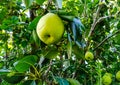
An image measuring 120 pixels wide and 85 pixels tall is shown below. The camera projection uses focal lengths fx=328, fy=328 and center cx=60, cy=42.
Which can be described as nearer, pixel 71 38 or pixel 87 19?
pixel 71 38

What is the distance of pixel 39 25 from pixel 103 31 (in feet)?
4.37

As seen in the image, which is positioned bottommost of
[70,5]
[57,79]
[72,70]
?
[72,70]

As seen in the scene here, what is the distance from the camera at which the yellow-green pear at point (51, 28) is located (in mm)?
1143

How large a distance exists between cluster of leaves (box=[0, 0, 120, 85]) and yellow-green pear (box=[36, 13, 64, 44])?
47 mm

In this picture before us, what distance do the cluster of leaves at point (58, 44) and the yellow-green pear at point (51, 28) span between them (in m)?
0.05

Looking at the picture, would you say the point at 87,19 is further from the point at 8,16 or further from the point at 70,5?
the point at 8,16

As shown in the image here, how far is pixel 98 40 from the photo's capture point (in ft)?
8.06

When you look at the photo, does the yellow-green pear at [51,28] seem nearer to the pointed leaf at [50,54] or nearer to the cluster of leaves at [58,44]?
the cluster of leaves at [58,44]

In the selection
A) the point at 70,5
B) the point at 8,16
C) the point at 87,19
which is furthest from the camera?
the point at 70,5

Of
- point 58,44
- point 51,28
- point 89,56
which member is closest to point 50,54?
point 58,44

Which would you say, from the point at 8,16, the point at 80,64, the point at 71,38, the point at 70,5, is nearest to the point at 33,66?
the point at 71,38

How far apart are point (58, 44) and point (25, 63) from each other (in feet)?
0.56

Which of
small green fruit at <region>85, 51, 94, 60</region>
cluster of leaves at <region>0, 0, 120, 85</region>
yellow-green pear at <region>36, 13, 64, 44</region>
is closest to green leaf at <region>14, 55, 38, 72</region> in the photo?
cluster of leaves at <region>0, 0, 120, 85</region>

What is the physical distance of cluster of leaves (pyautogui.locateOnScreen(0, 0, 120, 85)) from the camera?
1.28 meters
